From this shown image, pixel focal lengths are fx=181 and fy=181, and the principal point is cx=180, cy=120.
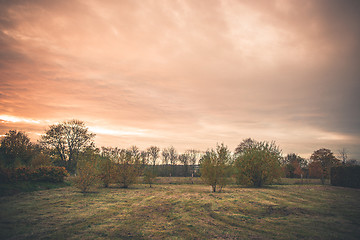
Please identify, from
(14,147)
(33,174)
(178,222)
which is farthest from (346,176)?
(14,147)

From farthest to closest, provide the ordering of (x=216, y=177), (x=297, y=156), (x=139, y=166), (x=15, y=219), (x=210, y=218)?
(x=297, y=156)
(x=139, y=166)
(x=216, y=177)
(x=210, y=218)
(x=15, y=219)

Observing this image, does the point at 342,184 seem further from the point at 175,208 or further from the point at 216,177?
the point at 175,208

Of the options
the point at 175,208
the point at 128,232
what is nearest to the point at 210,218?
the point at 175,208

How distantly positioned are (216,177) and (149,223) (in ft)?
36.7

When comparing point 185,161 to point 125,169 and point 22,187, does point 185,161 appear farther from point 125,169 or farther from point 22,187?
point 22,187

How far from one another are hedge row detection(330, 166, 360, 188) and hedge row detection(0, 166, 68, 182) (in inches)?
1472

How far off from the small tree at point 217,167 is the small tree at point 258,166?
563 cm

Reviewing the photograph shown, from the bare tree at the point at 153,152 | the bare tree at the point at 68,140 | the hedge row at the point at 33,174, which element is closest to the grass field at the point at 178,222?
the hedge row at the point at 33,174

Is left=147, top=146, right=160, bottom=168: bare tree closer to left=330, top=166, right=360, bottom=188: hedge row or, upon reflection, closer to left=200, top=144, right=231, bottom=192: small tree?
left=200, top=144, right=231, bottom=192: small tree

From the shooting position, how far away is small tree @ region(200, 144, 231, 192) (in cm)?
1786

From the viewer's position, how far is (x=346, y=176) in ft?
84.0

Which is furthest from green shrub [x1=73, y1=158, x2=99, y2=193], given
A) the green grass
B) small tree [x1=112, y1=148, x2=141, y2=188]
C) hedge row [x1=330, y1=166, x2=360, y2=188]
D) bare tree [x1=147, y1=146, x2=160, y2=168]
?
bare tree [x1=147, y1=146, x2=160, y2=168]

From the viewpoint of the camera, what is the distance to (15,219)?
785cm

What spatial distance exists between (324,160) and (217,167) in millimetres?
32121
